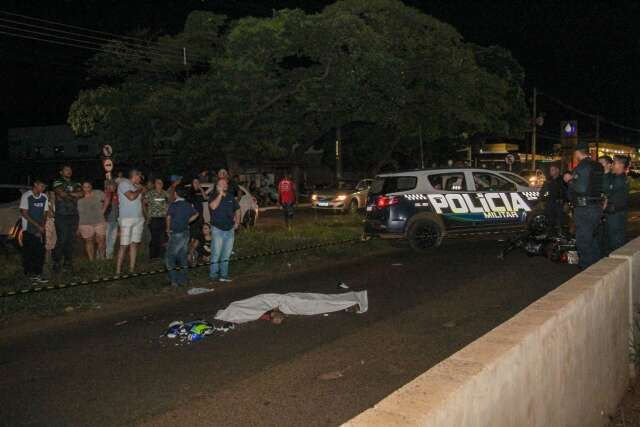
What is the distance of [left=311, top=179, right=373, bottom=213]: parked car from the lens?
26.6 metres

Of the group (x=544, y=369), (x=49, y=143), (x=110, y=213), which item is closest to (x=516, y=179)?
(x=110, y=213)

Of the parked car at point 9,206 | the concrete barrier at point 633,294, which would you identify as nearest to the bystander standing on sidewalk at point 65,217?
the parked car at point 9,206

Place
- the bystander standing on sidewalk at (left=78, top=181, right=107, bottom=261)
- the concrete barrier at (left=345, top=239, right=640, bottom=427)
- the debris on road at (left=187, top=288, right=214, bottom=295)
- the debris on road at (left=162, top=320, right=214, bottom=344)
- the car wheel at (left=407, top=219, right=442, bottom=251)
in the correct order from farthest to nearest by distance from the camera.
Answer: the car wheel at (left=407, top=219, right=442, bottom=251), the bystander standing on sidewalk at (left=78, top=181, right=107, bottom=261), the debris on road at (left=187, top=288, right=214, bottom=295), the debris on road at (left=162, top=320, right=214, bottom=344), the concrete barrier at (left=345, top=239, right=640, bottom=427)

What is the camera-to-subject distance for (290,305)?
7926 mm

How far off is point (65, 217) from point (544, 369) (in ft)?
30.5

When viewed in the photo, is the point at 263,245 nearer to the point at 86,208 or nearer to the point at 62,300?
the point at 86,208

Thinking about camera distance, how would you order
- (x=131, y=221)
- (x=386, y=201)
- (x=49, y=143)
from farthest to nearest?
(x=49, y=143)
(x=386, y=201)
(x=131, y=221)

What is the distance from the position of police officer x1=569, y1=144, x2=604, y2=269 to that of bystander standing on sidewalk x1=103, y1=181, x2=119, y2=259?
8621 mm

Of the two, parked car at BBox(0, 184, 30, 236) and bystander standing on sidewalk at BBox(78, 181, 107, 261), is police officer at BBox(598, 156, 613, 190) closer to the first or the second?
bystander standing on sidewalk at BBox(78, 181, 107, 261)

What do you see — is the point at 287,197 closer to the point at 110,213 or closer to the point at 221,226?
the point at 110,213

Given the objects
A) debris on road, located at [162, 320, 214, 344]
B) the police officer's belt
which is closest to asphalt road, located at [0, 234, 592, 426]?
debris on road, located at [162, 320, 214, 344]

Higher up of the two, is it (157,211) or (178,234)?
(157,211)

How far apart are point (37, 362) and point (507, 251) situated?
8432mm

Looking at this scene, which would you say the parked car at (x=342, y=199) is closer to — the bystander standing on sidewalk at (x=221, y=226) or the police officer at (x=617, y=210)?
the bystander standing on sidewalk at (x=221, y=226)
